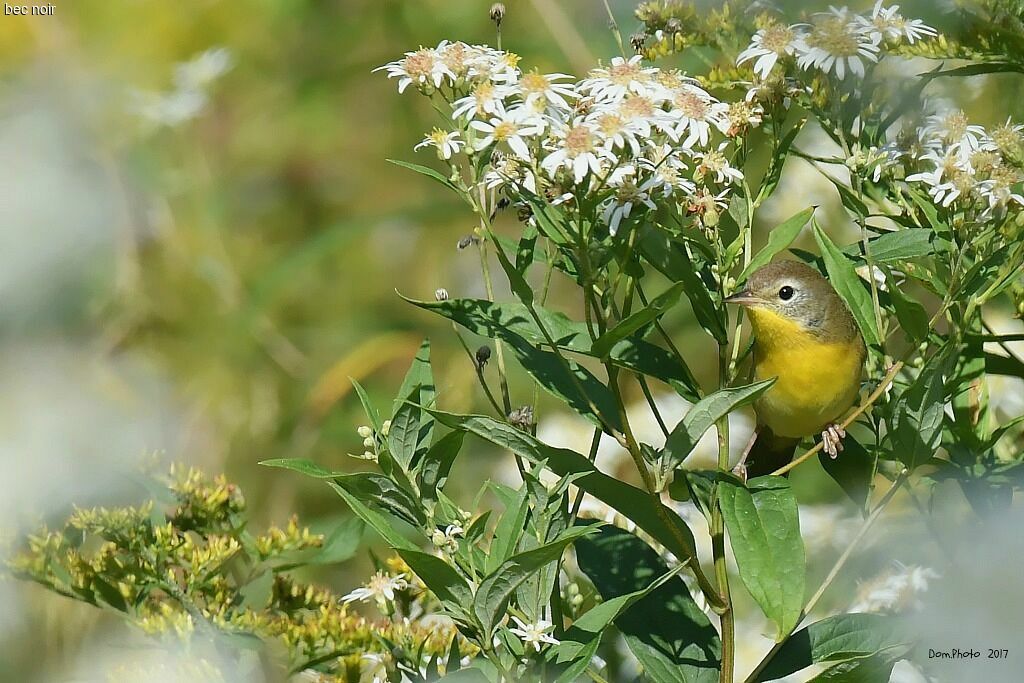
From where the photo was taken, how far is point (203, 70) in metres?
2.97

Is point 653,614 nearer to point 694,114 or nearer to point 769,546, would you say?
point 769,546

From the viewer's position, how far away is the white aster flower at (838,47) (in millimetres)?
1257

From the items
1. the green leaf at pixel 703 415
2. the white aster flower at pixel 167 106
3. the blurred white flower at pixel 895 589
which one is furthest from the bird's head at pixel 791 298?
the white aster flower at pixel 167 106

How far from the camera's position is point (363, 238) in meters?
3.25

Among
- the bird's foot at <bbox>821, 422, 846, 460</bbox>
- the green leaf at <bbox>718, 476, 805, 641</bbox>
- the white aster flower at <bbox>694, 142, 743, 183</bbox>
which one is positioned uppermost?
the white aster flower at <bbox>694, 142, 743, 183</bbox>

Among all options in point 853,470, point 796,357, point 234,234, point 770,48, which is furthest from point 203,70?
point 853,470

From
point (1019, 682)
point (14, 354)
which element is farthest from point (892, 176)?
point (14, 354)

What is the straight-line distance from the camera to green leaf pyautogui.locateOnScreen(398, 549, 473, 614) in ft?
3.26

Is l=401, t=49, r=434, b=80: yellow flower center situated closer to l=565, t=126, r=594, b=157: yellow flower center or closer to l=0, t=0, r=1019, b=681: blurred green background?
l=565, t=126, r=594, b=157: yellow flower center

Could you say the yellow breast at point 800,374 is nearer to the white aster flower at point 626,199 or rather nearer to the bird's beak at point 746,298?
the bird's beak at point 746,298

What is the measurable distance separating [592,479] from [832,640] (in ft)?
1.12

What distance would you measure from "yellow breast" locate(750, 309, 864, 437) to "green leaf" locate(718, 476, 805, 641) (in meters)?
0.47

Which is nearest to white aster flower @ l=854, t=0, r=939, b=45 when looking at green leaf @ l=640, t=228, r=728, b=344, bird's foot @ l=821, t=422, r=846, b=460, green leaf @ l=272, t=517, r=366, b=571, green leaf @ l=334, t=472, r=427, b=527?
green leaf @ l=640, t=228, r=728, b=344

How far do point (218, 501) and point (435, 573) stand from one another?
58cm
